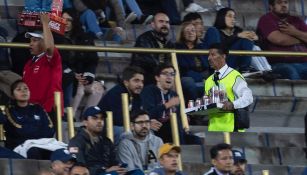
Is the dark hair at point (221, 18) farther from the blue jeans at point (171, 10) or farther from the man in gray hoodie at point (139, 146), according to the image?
the man in gray hoodie at point (139, 146)

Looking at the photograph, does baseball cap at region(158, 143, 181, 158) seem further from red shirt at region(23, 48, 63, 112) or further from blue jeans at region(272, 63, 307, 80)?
blue jeans at region(272, 63, 307, 80)

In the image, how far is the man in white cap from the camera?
24.3 m

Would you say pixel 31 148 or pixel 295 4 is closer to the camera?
pixel 31 148

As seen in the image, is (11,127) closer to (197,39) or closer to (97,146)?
(97,146)

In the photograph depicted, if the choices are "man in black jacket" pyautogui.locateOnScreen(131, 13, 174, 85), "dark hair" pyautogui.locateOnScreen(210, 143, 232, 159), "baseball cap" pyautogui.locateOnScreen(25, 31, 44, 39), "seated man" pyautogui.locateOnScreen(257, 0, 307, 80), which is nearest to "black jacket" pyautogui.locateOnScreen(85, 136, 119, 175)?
"dark hair" pyautogui.locateOnScreen(210, 143, 232, 159)

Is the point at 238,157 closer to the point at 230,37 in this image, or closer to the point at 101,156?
the point at 101,156

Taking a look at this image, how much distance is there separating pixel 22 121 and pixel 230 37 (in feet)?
16.3

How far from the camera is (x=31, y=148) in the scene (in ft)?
75.2

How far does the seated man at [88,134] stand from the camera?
22531 millimetres

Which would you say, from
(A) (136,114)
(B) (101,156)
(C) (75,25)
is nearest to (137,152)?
(A) (136,114)

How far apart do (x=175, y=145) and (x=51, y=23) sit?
318 centimetres

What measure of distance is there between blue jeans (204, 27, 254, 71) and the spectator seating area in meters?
0.25

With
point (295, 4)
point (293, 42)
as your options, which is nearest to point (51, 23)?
point (293, 42)

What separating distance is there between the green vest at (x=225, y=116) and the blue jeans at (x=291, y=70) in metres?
2.72
